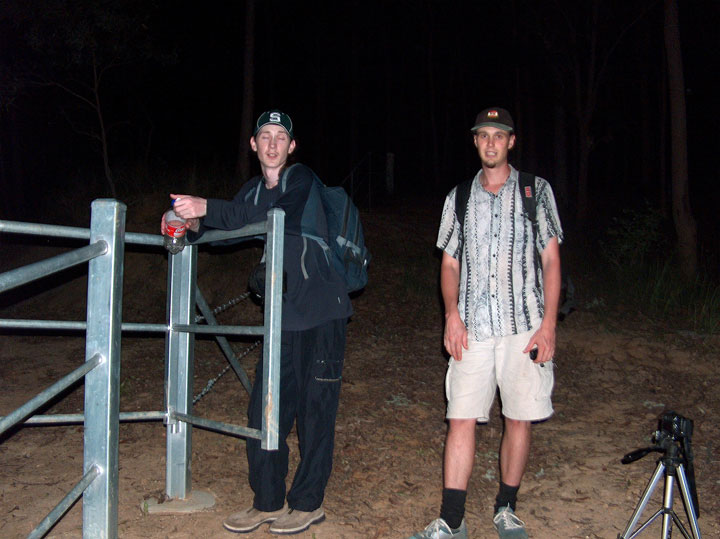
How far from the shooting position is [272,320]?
119 inches

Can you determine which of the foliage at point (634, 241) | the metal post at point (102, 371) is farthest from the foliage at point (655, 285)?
the metal post at point (102, 371)

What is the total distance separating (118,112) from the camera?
21625 millimetres

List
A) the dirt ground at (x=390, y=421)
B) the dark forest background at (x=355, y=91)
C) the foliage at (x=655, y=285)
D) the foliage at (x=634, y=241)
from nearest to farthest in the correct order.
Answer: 1. the dirt ground at (x=390, y=421)
2. the foliage at (x=655, y=285)
3. the foliage at (x=634, y=241)
4. the dark forest background at (x=355, y=91)

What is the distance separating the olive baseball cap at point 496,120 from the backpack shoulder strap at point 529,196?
258mm

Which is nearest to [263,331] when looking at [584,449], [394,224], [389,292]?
[584,449]

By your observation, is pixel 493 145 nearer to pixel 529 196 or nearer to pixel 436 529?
pixel 529 196

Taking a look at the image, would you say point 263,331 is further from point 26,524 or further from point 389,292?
point 389,292

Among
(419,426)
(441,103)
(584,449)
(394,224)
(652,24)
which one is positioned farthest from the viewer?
(441,103)

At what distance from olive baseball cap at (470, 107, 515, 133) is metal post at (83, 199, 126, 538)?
1.79m

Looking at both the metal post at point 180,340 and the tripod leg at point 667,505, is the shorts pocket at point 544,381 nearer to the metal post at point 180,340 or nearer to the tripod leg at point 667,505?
the tripod leg at point 667,505

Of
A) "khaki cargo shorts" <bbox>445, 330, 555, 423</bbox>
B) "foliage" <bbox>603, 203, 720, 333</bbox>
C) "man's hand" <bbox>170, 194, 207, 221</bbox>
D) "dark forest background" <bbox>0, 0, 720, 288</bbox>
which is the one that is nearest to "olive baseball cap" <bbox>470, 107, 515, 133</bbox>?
"khaki cargo shorts" <bbox>445, 330, 555, 423</bbox>

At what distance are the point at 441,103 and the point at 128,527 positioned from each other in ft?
104

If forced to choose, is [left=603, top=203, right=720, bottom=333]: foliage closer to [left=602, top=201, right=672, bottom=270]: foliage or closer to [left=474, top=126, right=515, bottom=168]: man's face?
[left=602, top=201, right=672, bottom=270]: foliage

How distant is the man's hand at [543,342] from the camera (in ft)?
10.6
